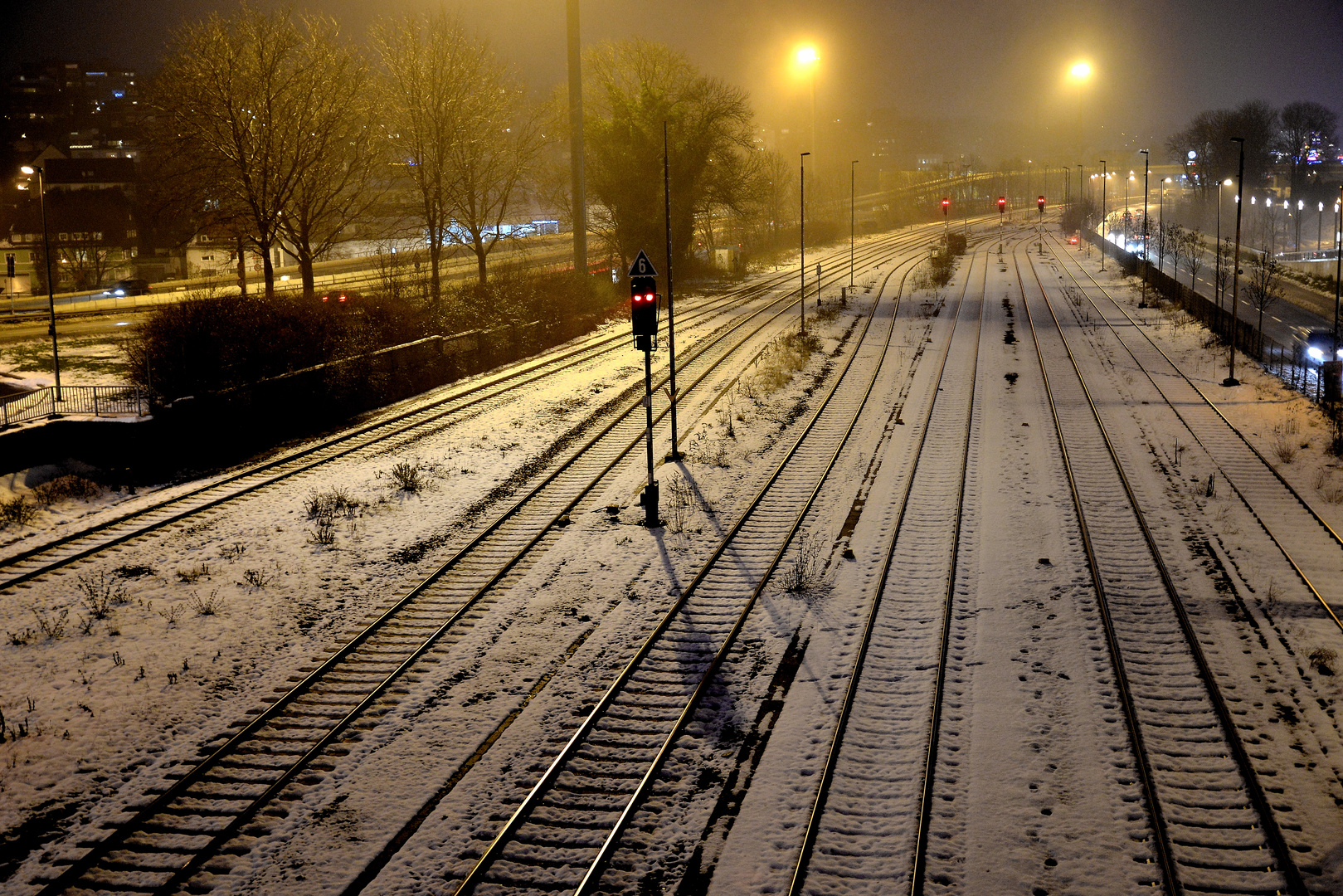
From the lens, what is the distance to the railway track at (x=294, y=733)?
25.4ft

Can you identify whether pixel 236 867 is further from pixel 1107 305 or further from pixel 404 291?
pixel 1107 305

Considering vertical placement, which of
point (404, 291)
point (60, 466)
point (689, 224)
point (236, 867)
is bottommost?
point (236, 867)

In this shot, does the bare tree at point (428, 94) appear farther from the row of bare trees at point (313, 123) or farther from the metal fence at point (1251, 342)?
the metal fence at point (1251, 342)

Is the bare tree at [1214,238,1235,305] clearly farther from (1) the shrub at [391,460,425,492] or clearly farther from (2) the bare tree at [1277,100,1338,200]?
(2) the bare tree at [1277,100,1338,200]

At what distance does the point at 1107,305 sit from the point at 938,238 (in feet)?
141

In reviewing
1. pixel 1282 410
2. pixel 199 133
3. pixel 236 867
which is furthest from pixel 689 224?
pixel 236 867

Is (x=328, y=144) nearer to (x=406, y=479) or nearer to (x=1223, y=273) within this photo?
(x=406, y=479)

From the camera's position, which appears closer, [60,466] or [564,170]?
[60,466]

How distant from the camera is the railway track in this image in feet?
25.4

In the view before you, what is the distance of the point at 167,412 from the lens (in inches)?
826

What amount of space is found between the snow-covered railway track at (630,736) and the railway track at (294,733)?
2195mm

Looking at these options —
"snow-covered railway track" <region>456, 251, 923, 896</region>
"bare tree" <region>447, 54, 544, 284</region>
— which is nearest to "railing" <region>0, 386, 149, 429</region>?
"snow-covered railway track" <region>456, 251, 923, 896</region>

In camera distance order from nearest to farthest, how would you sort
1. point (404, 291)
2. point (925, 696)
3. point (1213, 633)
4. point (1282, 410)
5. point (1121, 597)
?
point (925, 696) < point (1213, 633) < point (1121, 597) < point (1282, 410) < point (404, 291)

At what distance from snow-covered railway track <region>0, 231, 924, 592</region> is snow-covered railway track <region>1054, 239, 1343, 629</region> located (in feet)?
45.3
